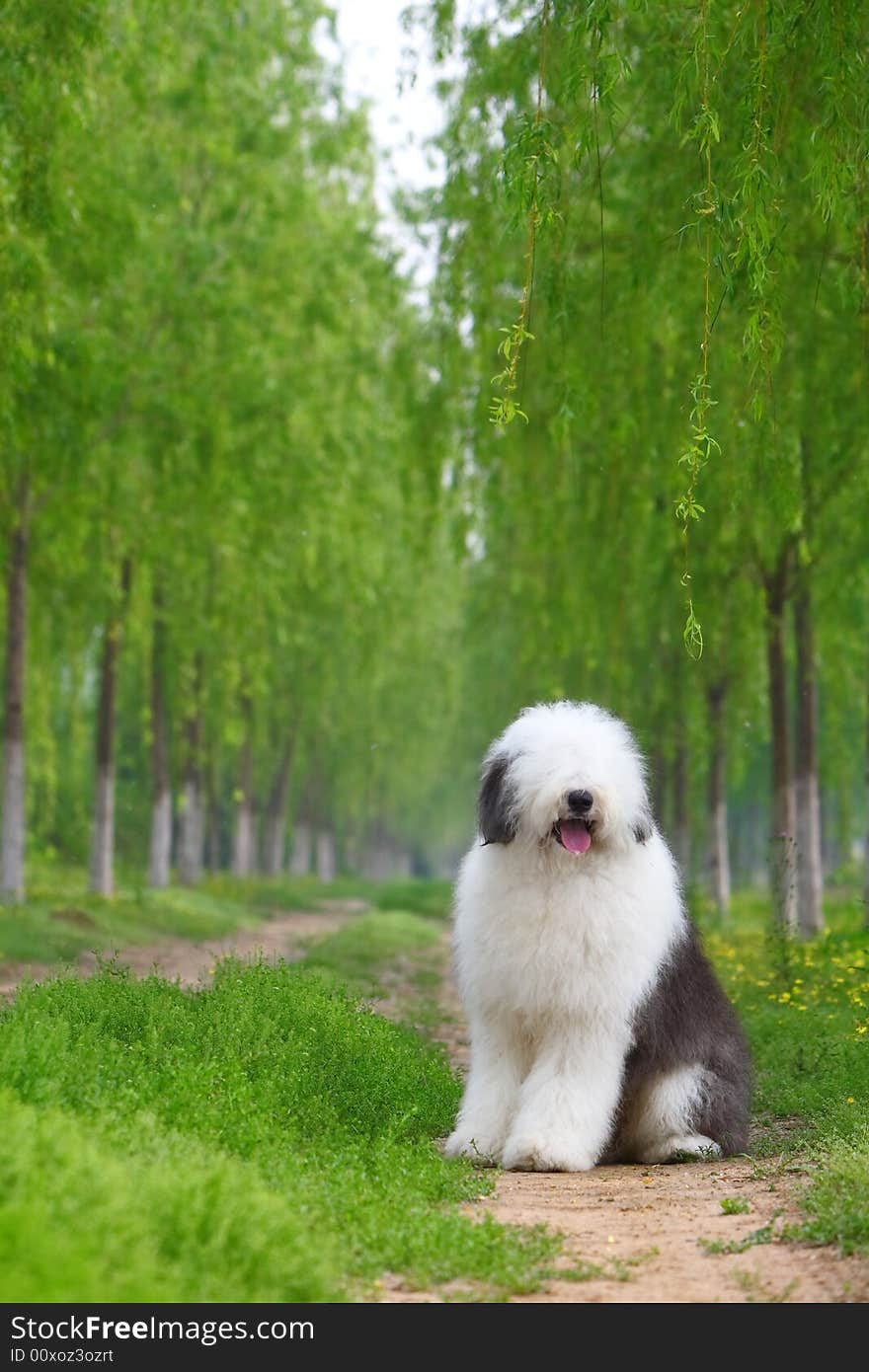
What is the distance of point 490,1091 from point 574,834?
3.83 ft

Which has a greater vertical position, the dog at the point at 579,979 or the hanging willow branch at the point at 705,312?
the hanging willow branch at the point at 705,312

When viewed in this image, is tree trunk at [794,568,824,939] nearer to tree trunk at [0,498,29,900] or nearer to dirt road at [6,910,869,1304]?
tree trunk at [0,498,29,900]

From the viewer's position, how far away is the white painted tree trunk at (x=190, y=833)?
28.2 meters

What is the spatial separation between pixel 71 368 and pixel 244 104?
596 centimetres

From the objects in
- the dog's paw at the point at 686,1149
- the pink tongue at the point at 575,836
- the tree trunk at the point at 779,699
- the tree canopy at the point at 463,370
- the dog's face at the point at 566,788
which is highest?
the tree canopy at the point at 463,370

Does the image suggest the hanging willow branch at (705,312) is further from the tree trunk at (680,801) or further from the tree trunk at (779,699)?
the tree trunk at (680,801)

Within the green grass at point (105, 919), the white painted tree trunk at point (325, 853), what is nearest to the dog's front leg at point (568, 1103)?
the green grass at point (105, 919)

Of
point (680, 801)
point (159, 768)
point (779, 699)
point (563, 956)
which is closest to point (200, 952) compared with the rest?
point (779, 699)

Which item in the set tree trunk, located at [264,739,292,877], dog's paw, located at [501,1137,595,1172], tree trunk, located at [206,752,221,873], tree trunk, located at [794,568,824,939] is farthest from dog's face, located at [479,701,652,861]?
tree trunk, located at [264,739,292,877]

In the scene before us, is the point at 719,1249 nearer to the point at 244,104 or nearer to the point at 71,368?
the point at 71,368

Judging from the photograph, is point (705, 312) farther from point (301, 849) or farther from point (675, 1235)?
point (301, 849)

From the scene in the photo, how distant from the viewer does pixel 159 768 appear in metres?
26.0

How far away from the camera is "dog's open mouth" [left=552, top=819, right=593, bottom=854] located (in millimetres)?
6715

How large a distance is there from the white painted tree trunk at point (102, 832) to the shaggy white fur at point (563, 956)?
15.7 meters
